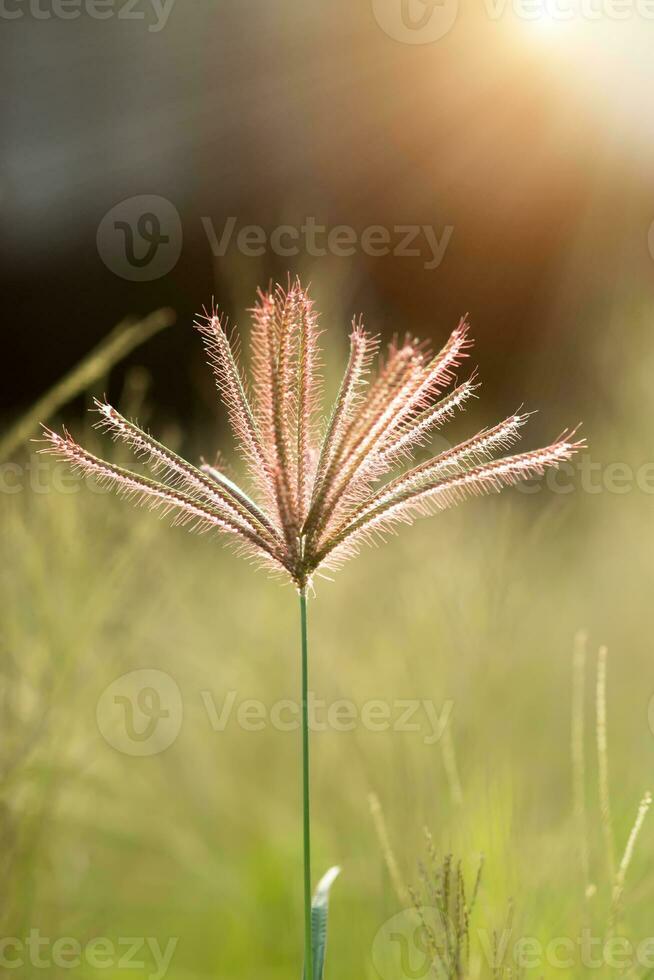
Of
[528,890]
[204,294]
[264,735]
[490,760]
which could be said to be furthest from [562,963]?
[204,294]

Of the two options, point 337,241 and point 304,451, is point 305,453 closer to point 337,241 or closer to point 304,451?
point 304,451

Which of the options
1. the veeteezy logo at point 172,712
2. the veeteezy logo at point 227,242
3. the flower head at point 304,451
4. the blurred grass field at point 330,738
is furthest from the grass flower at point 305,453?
the veeteezy logo at point 227,242

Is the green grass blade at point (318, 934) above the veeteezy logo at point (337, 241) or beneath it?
beneath

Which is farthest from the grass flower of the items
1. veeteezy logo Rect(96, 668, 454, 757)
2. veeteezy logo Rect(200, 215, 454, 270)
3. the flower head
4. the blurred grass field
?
veeteezy logo Rect(200, 215, 454, 270)

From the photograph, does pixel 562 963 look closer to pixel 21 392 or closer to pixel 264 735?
pixel 264 735

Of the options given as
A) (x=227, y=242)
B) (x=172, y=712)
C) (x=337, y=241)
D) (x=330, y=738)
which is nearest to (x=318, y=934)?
(x=330, y=738)

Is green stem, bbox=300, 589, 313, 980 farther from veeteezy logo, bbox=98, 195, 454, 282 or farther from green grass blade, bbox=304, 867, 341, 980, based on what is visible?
veeteezy logo, bbox=98, 195, 454, 282

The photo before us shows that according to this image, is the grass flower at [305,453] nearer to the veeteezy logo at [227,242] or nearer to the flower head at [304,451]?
the flower head at [304,451]

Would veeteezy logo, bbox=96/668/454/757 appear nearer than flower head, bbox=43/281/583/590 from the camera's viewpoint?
No
